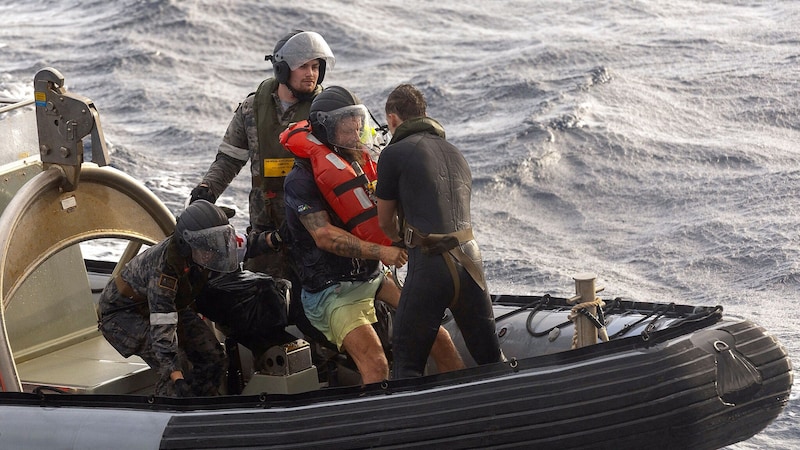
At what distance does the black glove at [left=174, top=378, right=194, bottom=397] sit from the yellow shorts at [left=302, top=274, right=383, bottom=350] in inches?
23.8

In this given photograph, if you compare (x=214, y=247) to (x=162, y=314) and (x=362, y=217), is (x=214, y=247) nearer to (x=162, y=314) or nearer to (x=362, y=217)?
(x=162, y=314)

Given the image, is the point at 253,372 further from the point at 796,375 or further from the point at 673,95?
the point at 673,95

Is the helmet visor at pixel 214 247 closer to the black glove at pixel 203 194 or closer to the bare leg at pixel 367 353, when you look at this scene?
the bare leg at pixel 367 353

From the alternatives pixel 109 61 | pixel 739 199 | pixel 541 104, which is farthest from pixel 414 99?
pixel 109 61

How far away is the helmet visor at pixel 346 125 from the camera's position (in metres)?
5.94

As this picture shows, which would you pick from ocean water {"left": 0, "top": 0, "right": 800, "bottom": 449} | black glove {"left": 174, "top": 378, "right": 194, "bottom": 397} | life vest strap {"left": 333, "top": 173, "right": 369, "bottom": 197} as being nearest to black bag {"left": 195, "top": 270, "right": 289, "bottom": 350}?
black glove {"left": 174, "top": 378, "right": 194, "bottom": 397}

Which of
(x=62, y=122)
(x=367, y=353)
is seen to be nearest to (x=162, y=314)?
(x=367, y=353)

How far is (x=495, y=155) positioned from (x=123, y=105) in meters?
5.19

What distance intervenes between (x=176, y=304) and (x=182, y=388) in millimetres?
356

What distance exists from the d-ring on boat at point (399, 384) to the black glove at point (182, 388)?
0.28 metres

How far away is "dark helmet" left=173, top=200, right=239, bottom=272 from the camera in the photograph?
227 inches

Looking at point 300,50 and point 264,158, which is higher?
point 300,50

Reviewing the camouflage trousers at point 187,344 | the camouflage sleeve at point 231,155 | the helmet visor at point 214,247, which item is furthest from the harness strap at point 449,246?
the camouflage sleeve at point 231,155

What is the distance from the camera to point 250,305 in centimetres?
620
